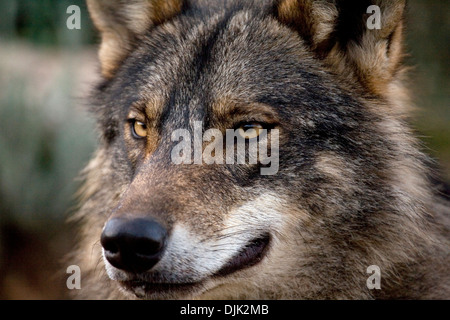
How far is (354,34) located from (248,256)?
60.7 inches

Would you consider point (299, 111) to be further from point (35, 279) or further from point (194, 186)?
point (35, 279)

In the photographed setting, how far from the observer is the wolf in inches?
125

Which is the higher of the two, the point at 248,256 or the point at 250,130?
the point at 250,130

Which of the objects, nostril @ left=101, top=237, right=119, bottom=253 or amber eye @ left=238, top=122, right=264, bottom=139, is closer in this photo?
nostril @ left=101, top=237, right=119, bottom=253

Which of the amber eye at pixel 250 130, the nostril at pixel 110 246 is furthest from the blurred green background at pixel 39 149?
the nostril at pixel 110 246

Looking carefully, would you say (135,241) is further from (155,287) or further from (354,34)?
(354,34)

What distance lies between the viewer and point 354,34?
3602mm

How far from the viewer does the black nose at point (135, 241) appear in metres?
2.85

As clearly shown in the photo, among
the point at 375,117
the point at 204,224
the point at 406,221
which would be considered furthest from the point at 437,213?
the point at 204,224

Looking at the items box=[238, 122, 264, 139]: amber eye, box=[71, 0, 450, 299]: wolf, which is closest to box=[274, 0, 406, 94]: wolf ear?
box=[71, 0, 450, 299]: wolf

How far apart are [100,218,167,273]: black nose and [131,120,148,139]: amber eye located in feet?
3.03

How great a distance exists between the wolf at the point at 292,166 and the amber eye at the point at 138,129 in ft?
0.04

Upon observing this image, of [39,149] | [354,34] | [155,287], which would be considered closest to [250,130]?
[354,34]

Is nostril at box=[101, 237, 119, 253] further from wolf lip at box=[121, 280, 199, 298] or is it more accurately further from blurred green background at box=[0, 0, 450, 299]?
blurred green background at box=[0, 0, 450, 299]
